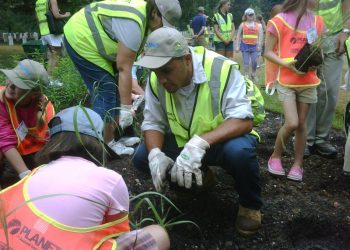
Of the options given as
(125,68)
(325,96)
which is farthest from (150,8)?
(325,96)

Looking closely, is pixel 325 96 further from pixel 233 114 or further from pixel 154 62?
pixel 154 62

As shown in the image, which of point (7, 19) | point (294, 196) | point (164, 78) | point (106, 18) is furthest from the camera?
point (7, 19)

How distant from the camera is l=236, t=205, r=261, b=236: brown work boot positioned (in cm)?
215

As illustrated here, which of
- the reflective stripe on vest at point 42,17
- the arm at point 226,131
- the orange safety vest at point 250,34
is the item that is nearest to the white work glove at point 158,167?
the arm at point 226,131

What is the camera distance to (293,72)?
2.79 m

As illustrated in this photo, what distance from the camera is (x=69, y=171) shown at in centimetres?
135

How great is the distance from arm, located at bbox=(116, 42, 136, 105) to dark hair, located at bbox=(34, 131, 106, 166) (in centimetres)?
127

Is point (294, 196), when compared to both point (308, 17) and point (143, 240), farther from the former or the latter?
point (143, 240)

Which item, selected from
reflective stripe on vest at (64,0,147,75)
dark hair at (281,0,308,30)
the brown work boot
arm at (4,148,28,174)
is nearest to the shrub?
reflective stripe on vest at (64,0,147,75)

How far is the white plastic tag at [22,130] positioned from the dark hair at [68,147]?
104cm

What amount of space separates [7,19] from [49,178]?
2649cm

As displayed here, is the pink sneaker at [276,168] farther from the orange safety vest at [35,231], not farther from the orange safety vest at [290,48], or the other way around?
the orange safety vest at [35,231]

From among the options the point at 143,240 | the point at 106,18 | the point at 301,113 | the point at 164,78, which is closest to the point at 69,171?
the point at 143,240

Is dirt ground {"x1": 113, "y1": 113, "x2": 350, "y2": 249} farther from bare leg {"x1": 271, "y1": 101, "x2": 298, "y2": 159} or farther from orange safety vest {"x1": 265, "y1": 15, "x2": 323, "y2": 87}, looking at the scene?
orange safety vest {"x1": 265, "y1": 15, "x2": 323, "y2": 87}
